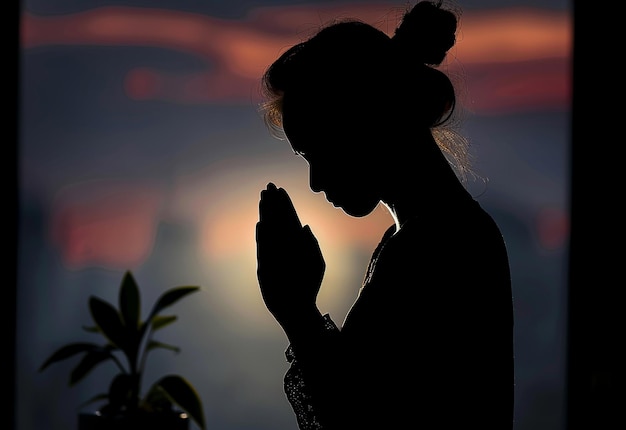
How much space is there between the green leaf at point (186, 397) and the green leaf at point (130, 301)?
0.13 m

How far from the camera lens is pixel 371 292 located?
58 centimetres

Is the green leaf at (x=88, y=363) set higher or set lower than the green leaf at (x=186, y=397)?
higher

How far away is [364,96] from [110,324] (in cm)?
102

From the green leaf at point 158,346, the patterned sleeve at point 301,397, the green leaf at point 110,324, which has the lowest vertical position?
the patterned sleeve at point 301,397

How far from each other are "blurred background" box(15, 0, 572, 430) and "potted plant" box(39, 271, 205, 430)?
102 mm

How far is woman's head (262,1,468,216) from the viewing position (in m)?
0.65

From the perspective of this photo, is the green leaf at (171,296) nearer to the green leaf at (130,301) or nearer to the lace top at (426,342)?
the green leaf at (130,301)

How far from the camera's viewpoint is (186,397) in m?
1.50

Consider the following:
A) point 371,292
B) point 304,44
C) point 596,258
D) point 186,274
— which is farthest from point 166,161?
point 371,292

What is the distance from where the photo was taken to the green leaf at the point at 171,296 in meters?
1.53

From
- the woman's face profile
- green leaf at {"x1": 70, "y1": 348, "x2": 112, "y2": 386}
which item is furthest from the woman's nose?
green leaf at {"x1": 70, "y1": 348, "x2": 112, "y2": 386}

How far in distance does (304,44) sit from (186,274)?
3.38 ft

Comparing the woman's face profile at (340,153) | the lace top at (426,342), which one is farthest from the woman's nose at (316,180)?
the lace top at (426,342)

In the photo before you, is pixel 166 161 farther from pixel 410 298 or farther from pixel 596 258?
pixel 410 298
